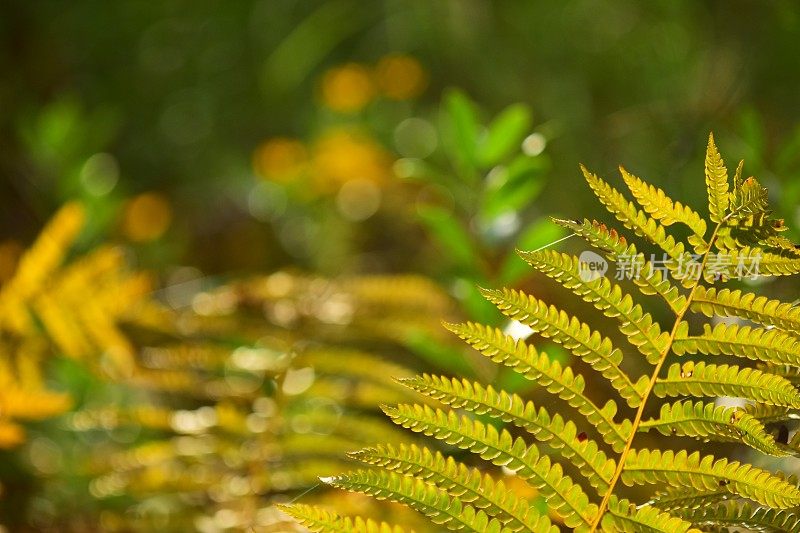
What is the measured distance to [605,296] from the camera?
0.54 m

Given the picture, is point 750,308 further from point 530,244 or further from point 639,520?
point 530,244

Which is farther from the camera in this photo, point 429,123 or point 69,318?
point 429,123

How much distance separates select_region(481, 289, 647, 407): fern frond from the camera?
0.55 meters

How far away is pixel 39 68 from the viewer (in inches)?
130

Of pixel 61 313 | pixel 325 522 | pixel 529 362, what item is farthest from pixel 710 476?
pixel 61 313

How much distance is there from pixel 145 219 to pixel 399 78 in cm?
111

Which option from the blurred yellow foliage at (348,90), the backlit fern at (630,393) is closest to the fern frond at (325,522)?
the backlit fern at (630,393)

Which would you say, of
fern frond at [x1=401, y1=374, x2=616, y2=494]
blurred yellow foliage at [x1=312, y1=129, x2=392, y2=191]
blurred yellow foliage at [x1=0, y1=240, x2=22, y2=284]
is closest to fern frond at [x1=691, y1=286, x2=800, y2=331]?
fern frond at [x1=401, y1=374, x2=616, y2=494]

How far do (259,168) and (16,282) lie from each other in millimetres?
1633

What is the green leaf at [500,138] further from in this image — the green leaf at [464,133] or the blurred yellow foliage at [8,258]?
the blurred yellow foliage at [8,258]

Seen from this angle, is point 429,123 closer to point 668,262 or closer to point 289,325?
point 289,325

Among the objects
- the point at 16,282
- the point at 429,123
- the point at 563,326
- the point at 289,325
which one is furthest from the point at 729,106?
the point at 429,123

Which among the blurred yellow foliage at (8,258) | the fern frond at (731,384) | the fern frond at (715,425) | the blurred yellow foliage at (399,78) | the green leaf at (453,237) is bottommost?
the fern frond at (715,425)

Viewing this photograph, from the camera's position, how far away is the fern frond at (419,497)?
54cm
